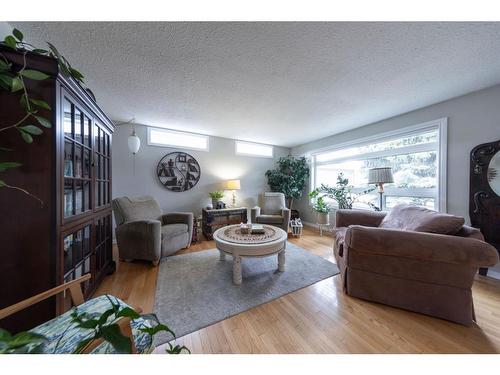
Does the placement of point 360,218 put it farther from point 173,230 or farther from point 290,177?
point 173,230

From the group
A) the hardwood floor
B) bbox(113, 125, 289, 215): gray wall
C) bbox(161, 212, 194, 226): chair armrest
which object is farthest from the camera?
bbox(113, 125, 289, 215): gray wall

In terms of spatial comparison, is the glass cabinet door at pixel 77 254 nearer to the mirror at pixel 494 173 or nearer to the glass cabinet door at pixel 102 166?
the glass cabinet door at pixel 102 166

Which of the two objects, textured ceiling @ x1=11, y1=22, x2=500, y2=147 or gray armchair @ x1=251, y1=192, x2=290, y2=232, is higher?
textured ceiling @ x1=11, y1=22, x2=500, y2=147

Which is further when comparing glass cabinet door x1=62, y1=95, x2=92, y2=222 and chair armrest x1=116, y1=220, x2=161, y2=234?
chair armrest x1=116, y1=220, x2=161, y2=234

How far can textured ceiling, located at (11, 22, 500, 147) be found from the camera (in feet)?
3.85

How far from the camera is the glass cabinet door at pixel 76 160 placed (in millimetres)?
1141

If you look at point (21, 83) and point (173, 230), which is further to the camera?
point (173, 230)

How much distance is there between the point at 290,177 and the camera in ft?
13.5

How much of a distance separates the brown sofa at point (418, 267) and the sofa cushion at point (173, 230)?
208 cm

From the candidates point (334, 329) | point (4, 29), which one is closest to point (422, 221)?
point (334, 329)

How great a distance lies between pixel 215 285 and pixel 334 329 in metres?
1.08

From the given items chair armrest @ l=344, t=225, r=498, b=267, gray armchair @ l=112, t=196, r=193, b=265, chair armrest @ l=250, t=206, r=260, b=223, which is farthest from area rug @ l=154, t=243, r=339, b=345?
chair armrest @ l=250, t=206, r=260, b=223

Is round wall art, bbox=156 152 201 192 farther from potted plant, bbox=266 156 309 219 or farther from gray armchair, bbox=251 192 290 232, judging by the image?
potted plant, bbox=266 156 309 219

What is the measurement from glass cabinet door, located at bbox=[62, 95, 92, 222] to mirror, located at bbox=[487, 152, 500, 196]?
392 cm
